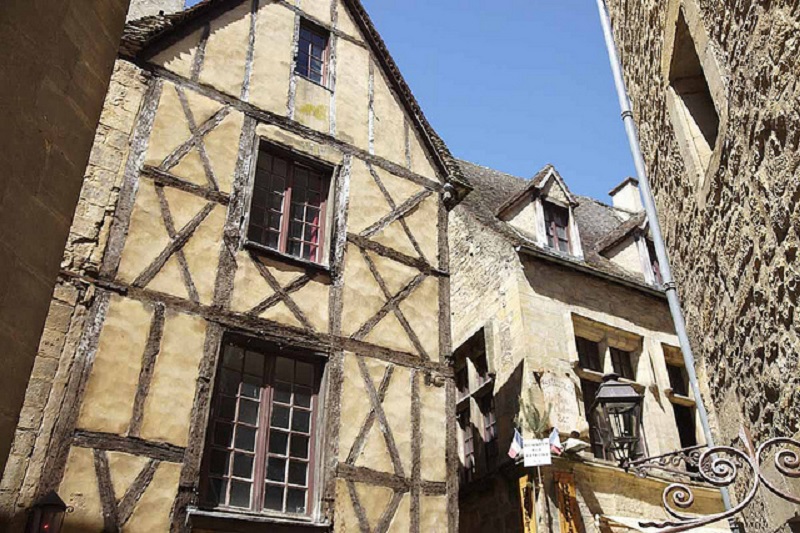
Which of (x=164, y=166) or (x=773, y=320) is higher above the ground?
(x=164, y=166)

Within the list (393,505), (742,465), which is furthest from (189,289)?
(742,465)

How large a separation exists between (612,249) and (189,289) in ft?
25.8

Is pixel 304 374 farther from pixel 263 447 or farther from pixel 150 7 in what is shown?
pixel 150 7

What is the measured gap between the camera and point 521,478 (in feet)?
26.4

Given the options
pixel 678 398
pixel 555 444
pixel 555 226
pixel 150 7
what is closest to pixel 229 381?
pixel 555 444

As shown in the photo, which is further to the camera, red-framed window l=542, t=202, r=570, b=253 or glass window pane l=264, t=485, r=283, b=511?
red-framed window l=542, t=202, r=570, b=253

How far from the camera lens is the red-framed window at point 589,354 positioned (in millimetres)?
9516

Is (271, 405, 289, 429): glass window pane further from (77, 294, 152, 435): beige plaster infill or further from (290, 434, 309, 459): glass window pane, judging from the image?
(77, 294, 152, 435): beige plaster infill

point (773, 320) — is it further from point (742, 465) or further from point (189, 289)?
point (189, 289)

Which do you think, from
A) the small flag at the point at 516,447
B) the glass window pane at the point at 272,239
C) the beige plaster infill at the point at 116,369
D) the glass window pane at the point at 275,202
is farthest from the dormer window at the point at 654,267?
A: the beige plaster infill at the point at 116,369

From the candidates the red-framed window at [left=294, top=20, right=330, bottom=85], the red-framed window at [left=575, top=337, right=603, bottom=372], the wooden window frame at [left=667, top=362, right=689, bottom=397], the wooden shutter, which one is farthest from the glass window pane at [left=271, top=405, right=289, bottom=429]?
the wooden window frame at [left=667, top=362, right=689, bottom=397]

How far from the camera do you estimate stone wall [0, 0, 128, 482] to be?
2.16m

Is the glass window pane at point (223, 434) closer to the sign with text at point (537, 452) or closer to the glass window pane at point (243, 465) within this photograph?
the glass window pane at point (243, 465)

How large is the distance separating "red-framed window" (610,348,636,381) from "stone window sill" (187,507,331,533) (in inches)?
225
